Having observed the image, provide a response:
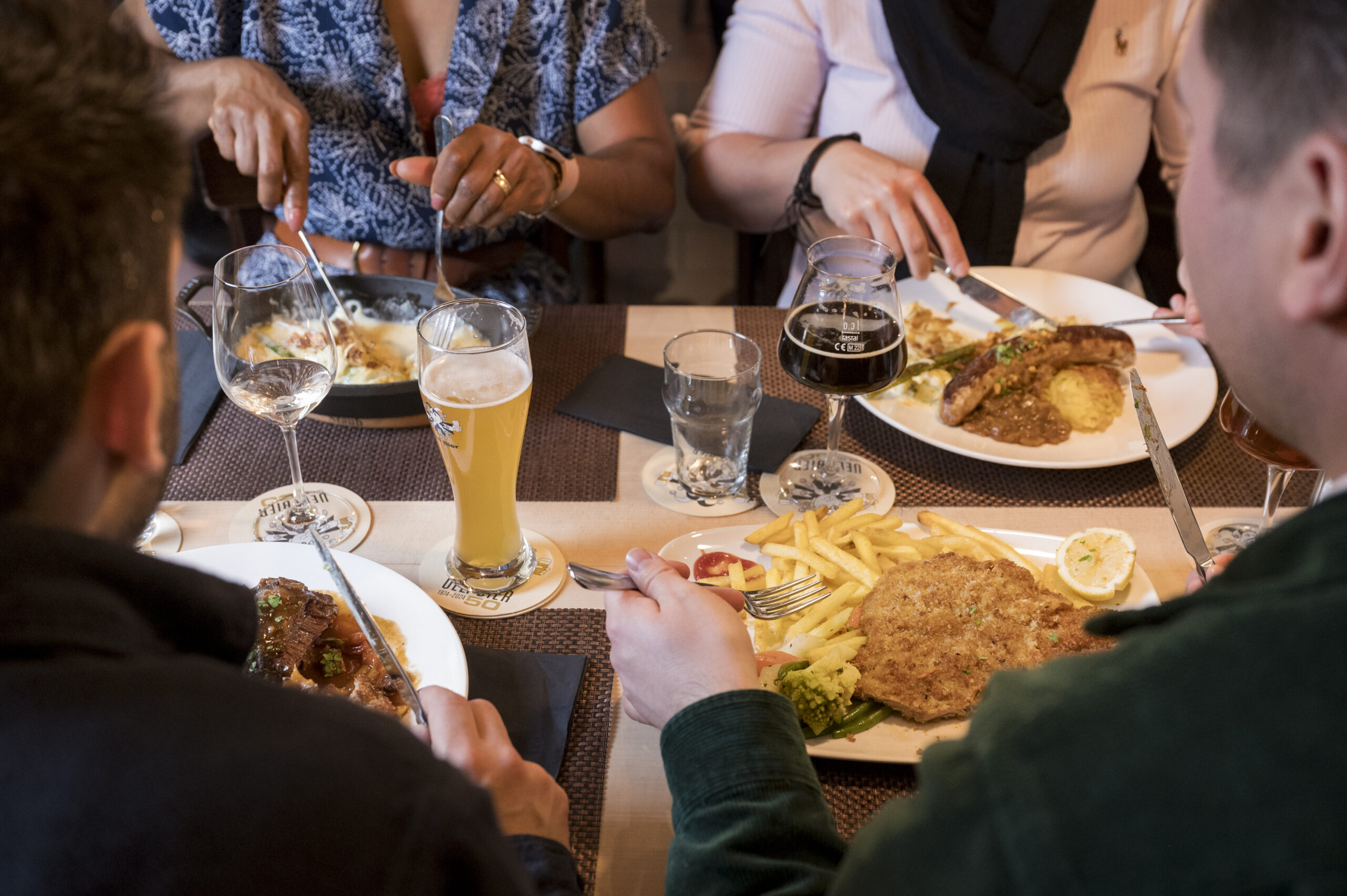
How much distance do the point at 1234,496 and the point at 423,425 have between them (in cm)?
139

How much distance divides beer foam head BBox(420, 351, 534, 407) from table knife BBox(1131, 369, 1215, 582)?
0.88 meters

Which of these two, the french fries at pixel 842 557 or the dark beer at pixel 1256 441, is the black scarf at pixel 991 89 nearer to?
the dark beer at pixel 1256 441

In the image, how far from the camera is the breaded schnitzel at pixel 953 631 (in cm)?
109

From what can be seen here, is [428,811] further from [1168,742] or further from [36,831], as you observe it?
[1168,742]

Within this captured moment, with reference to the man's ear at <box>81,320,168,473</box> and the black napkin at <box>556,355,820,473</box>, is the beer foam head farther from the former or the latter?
the man's ear at <box>81,320,168,473</box>

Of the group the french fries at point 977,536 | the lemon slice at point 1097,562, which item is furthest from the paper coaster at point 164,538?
the lemon slice at point 1097,562

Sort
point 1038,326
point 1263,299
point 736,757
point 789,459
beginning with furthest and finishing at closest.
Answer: point 1038,326, point 789,459, point 736,757, point 1263,299

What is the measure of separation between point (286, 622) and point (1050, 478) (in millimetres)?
1207

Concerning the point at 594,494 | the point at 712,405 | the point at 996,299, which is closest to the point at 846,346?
the point at 712,405

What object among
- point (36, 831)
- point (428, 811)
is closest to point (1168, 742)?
point (428, 811)

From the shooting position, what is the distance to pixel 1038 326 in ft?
6.11

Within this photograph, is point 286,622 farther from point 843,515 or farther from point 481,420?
point 843,515

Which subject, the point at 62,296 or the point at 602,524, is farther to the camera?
the point at 602,524

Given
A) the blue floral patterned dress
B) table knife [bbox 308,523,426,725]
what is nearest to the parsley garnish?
table knife [bbox 308,523,426,725]
